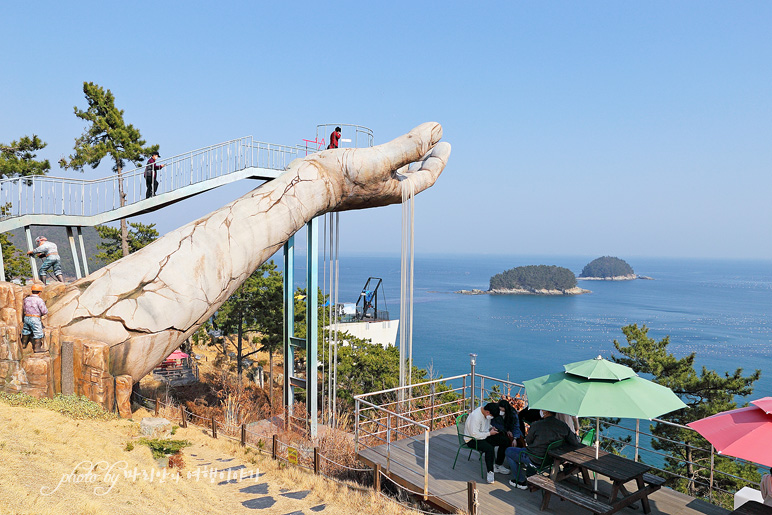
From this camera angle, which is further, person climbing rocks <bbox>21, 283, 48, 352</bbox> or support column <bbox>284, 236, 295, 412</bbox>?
support column <bbox>284, 236, 295, 412</bbox>

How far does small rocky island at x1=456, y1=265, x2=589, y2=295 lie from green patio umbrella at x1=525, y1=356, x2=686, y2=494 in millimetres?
137372

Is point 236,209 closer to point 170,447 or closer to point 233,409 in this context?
point 170,447

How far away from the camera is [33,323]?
973cm

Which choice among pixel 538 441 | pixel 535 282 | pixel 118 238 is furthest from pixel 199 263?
pixel 535 282

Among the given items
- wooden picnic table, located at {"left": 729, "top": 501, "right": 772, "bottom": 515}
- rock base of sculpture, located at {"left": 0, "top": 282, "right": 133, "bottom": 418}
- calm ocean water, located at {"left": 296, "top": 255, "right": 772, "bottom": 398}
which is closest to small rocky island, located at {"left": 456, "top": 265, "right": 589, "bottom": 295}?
calm ocean water, located at {"left": 296, "top": 255, "right": 772, "bottom": 398}

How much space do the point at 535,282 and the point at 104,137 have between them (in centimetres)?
13155

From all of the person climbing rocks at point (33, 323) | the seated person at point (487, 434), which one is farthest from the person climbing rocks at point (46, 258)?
the seated person at point (487, 434)

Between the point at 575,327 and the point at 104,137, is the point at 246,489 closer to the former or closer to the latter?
the point at 104,137

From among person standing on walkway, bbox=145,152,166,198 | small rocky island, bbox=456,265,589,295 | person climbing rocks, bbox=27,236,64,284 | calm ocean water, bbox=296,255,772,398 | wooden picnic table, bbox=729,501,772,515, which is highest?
person standing on walkway, bbox=145,152,166,198

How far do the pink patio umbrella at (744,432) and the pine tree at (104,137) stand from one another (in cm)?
2186

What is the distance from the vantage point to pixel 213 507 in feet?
24.6

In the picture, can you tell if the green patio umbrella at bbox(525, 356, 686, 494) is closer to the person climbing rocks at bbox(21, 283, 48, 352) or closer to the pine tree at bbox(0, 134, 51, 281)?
the person climbing rocks at bbox(21, 283, 48, 352)

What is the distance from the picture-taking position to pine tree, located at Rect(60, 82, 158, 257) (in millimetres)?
21078

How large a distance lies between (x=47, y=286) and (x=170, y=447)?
14.2 ft
